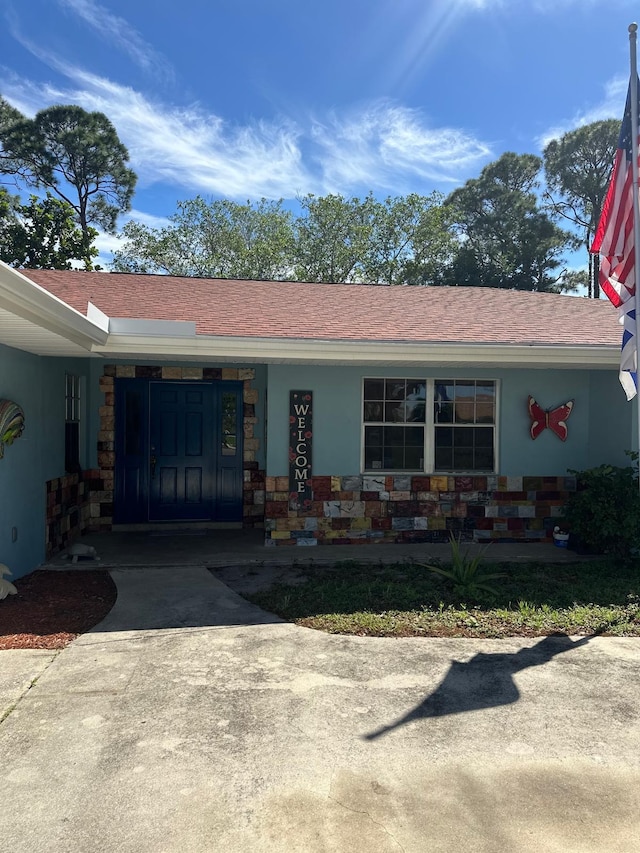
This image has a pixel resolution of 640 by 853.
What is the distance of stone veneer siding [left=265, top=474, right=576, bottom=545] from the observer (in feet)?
26.4

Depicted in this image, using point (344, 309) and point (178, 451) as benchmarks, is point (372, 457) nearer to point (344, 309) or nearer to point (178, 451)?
point (344, 309)

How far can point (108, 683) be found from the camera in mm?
4004

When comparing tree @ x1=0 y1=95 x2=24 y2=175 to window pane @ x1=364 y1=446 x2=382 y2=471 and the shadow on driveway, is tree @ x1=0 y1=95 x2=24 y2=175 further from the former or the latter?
the shadow on driveway

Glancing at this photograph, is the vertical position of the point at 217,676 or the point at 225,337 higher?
the point at 225,337

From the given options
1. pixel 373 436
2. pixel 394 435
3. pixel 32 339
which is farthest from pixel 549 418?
pixel 32 339

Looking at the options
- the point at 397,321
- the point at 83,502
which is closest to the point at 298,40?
the point at 397,321

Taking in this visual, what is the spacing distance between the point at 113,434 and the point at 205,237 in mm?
22878

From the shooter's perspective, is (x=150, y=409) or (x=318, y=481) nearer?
(x=318, y=481)

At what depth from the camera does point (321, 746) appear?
328cm

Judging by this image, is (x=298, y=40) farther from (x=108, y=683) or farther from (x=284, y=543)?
(x=108, y=683)

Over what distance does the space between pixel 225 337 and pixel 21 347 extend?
2118 mm

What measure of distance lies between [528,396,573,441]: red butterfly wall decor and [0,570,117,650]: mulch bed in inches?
227

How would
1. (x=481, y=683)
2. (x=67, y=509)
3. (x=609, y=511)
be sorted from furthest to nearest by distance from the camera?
1. (x=67, y=509)
2. (x=609, y=511)
3. (x=481, y=683)

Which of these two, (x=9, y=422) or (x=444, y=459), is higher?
(x=9, y=422)
